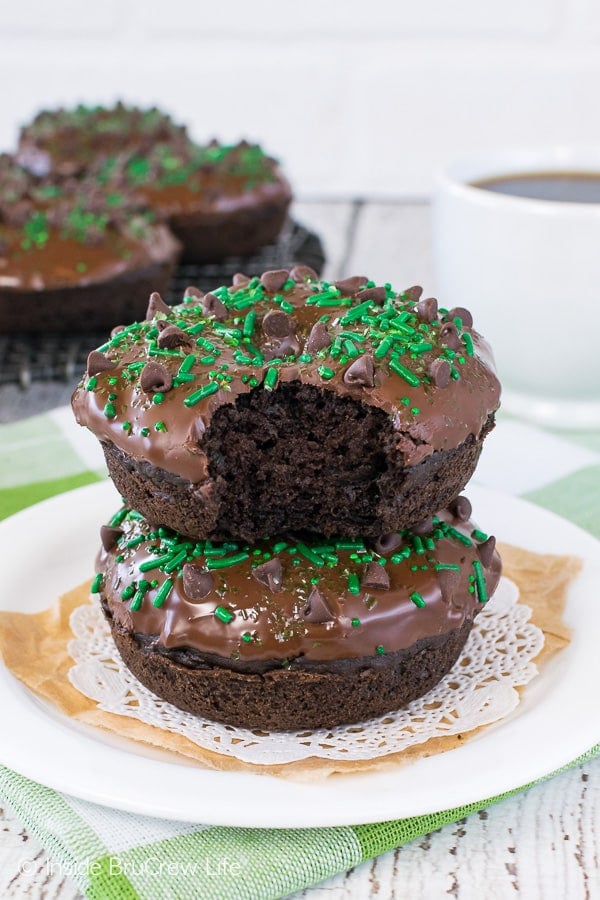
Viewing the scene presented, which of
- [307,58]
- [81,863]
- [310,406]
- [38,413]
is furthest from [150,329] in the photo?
[307,58]

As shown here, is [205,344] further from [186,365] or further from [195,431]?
[195,431]

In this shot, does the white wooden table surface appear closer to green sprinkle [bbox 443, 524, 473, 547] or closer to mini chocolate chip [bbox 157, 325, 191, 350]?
green sprinkle [bbox 443, 524, 473, 547]

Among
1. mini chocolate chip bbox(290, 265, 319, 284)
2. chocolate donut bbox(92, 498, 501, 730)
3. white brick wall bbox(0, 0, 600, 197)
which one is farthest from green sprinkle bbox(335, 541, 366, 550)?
white brick wall bbox(0, 0, 600, 197)

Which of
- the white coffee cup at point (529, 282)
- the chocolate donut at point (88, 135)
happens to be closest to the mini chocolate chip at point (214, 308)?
the white coffee cup at point (529, 282)

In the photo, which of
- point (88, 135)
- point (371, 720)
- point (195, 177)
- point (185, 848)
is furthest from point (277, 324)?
point (88, 135)

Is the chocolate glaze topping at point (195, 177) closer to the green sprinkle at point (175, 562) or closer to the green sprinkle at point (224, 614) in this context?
the green sprinkle at point (175, 562)

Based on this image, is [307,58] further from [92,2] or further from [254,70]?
[92,2]
